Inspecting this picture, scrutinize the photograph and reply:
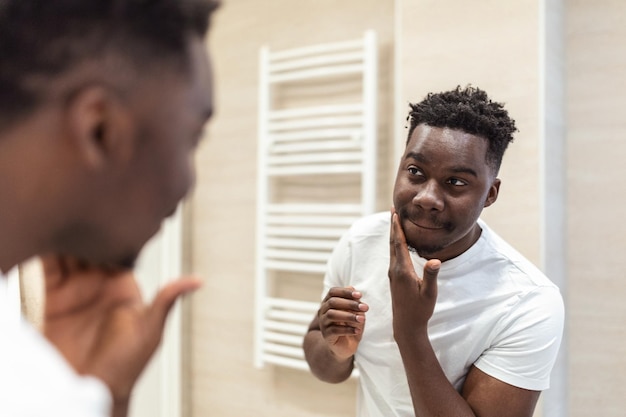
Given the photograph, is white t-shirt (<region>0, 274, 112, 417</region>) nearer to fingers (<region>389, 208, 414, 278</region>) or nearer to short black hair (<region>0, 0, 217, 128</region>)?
short black hair (<region>0, 0, 217, 128</region>)

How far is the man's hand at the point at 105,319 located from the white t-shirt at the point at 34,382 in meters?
0.07

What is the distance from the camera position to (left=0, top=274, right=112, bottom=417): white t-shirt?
11.3 inches

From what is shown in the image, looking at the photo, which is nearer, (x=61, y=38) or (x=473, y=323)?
(x=61, y=38)

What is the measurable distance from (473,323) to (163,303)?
79 centimetres

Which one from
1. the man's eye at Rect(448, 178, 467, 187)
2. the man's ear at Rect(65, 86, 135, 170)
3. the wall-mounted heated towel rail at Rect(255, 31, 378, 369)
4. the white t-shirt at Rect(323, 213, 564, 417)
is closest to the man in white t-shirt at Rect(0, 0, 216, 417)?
the man's ear at Rect(65, 86, 135, 170)

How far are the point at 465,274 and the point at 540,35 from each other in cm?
63

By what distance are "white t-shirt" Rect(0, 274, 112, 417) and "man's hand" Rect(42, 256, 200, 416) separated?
0.07 meters

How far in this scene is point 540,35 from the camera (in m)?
1.34

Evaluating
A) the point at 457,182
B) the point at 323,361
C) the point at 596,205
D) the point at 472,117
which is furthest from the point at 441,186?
the point at 596,205

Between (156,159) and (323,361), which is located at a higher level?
(156,159)

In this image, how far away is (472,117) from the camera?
1026 mm

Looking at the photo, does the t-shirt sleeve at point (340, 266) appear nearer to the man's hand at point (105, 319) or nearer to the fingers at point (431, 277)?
the fingers at point (431, 277)

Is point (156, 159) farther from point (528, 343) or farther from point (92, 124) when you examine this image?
point (528, 343)

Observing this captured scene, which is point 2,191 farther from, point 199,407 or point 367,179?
point 199,407
